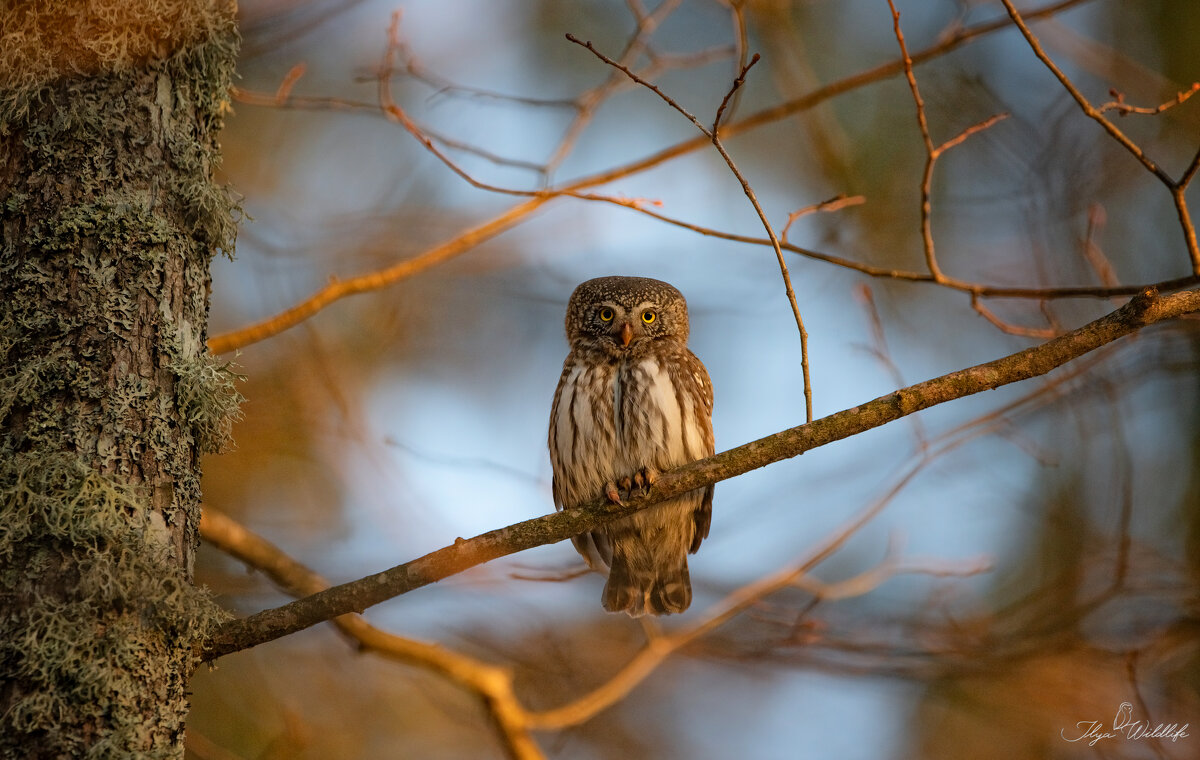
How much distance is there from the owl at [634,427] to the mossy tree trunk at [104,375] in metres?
1.90

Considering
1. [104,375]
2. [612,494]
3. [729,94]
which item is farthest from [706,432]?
[104,375]

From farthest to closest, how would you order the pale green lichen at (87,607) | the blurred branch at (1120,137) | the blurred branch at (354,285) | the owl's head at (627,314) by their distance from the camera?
the owl's head at (627,314)
the blurred branch at (354,285)
the blurred branch at (1120,137)
the pale green lichen at (87,607)

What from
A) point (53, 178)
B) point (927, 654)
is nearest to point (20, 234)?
point (53, 178)

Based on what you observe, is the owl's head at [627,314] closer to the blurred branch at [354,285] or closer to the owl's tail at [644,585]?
the blurred branch at [354,285]

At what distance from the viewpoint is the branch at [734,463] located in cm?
262

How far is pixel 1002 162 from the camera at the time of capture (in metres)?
8.09

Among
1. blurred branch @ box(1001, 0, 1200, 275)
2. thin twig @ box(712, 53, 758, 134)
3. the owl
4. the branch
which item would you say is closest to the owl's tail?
the owl

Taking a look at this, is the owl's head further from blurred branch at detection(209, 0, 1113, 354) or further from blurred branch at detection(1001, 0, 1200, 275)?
blurred branch at detection(1001, 0, 1200, 275)

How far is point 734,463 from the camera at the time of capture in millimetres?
Answer: 3041

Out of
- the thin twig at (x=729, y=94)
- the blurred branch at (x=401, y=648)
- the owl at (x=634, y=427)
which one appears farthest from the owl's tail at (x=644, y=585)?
the thin twig at (x=729, y=94)

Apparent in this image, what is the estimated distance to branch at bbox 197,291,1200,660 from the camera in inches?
103

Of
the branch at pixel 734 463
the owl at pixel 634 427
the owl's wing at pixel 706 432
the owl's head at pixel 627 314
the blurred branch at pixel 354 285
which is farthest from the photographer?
the owl's head at pixel 627 314

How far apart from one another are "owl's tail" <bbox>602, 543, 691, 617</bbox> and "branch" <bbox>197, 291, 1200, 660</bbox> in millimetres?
1582

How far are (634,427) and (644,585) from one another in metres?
0.92
